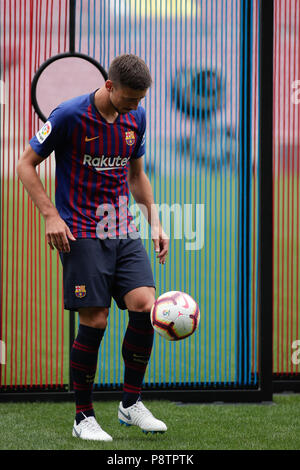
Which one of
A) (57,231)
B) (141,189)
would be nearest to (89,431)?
(57,231)

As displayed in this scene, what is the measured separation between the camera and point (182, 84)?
15.3 ft

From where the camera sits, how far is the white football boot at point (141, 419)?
11.9 feet

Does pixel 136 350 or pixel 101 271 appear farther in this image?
pixel 136 350

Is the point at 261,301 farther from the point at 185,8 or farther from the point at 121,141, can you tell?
the point at 185,8

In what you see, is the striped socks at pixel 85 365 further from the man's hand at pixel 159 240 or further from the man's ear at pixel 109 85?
the man's ear at pixel 109 85

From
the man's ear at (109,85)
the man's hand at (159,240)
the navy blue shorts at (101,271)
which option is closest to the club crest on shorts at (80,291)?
the navy blue shorts at (101,271)

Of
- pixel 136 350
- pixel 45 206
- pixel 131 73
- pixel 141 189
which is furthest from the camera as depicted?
pixel 141 189

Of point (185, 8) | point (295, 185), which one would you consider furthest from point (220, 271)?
point (185, 8)

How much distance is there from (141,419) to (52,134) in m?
1.42

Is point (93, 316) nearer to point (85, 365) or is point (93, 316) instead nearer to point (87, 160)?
point (85, 365)

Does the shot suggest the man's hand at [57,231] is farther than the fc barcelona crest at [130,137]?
No

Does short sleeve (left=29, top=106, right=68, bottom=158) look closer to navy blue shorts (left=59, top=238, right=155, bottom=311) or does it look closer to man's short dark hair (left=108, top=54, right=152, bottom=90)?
man's short dark hair (left=108, top=54, right=152, bottom=90)

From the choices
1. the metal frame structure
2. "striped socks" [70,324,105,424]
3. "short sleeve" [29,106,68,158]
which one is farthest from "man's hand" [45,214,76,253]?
the metal frame structure

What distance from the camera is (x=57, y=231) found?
3459 mm
